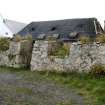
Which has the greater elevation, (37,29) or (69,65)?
(37,29)

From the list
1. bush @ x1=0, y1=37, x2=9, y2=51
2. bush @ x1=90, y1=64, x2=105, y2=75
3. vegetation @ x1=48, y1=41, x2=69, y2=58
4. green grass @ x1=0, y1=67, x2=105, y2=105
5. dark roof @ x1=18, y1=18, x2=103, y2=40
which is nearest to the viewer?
green grass @ x1=0, y1=67, x2=105, y2=105

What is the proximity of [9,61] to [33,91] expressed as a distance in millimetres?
8074

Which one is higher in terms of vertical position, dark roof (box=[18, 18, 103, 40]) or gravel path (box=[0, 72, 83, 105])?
dark roof (box=[18, 18, 103, 40])

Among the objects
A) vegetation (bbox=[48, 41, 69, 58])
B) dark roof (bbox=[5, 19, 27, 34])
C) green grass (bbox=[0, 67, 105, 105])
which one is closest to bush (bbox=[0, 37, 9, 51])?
vegetation (bbox=[48, 41, 69, 58])

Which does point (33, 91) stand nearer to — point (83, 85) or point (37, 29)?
point (83, 85)

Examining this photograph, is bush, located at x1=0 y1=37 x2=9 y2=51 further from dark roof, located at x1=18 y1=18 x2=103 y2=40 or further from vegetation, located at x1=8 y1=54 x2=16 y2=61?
dark roof, located at x1=18 y1=18 x2=103 y2=40

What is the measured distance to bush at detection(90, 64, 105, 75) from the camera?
12436mm

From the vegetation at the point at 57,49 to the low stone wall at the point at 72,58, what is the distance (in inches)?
11.5

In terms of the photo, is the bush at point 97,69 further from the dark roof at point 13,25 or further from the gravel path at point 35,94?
the dark roof at point 13,25

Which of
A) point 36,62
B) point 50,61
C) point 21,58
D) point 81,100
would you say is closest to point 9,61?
point 21,58

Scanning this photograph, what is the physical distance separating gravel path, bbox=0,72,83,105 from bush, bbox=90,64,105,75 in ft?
6.38

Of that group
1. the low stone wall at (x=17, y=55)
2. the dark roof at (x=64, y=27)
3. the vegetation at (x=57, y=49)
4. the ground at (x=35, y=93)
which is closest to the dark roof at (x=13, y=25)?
the dark roof at (x=64, y=27)

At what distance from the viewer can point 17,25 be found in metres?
68.2

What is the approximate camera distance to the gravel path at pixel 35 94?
8422mm
